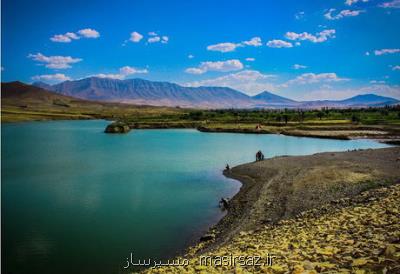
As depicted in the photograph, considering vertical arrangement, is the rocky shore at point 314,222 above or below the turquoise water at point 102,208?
above

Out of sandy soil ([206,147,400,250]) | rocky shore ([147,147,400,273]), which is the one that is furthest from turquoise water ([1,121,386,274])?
rocky shore ([147,147,400,273])

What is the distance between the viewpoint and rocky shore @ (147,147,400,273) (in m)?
9.62

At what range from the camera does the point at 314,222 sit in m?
15.8

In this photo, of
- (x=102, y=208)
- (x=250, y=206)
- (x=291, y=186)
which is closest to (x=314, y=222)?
(x=250, y=206)

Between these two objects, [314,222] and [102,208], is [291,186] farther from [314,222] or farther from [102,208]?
[102,208]

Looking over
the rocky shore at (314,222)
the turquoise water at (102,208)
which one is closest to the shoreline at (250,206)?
the rocky shore at (314,222)

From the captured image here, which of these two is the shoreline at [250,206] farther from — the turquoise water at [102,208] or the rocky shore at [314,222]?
the turquoise water at [102,208]

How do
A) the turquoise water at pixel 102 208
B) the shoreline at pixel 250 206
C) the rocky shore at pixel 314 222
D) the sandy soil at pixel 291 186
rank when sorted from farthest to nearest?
the sandy soil at pixel 291 186, the shoreline at pixel 250 206, the turquoise water at pixel 102 208, the rocky shore at pixel 314 222

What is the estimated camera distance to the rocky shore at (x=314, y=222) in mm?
9617

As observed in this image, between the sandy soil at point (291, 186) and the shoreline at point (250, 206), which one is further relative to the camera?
the sandy soil at point (291, 186)

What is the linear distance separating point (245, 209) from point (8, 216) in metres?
15.1

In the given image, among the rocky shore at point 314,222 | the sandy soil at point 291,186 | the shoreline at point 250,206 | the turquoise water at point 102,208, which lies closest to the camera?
the rocky shore at point 314,222

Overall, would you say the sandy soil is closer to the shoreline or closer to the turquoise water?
the shoreline

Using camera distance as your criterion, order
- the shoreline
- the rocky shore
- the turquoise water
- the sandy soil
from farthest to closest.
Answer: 1. the sandy soil
2. the shoreline
3. the turquoise water
4. the rocky shore
